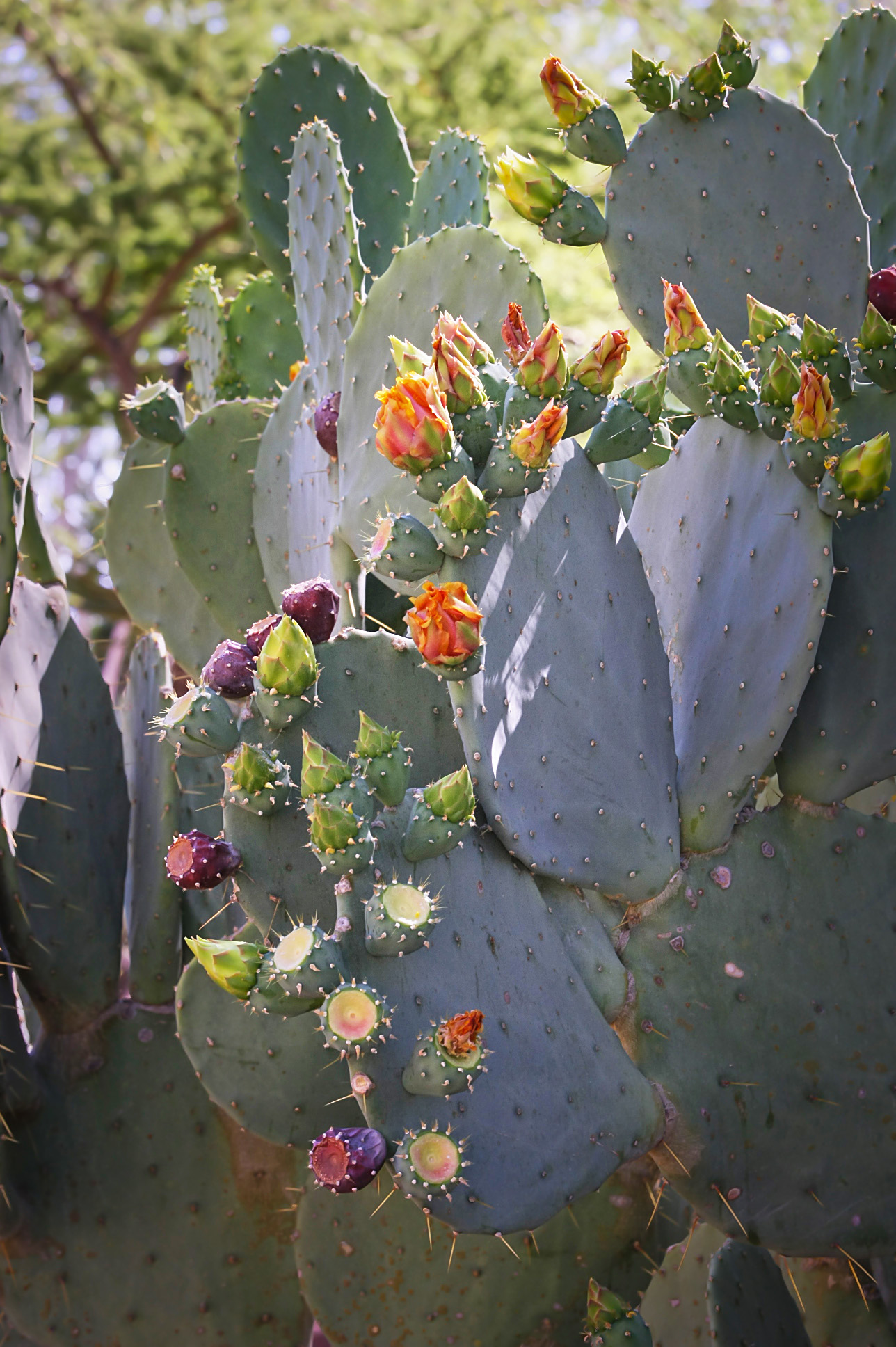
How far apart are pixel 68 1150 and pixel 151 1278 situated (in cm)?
23

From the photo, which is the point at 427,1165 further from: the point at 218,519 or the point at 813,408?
the point at 218,519

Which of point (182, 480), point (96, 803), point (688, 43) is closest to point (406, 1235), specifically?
point (96, 803)

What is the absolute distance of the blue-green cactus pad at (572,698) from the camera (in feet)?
3.94

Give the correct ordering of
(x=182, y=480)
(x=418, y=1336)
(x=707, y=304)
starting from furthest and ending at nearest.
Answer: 1. (x=182, y=480)
2. (x=707, y=304)
3. (x=418, y=1336)

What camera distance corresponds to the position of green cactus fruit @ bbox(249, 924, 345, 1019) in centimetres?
102

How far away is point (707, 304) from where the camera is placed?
1.70m

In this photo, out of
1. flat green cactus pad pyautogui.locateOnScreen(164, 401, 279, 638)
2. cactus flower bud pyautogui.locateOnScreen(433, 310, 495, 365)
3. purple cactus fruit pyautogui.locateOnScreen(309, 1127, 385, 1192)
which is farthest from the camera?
flat green cactus pad pyautogui.locateOnScreen(164, 401, 279, 638)

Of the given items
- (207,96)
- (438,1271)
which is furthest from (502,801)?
(207,96)

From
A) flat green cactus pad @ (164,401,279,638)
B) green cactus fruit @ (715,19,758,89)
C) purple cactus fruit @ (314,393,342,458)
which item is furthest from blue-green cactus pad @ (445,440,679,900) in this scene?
flat green cactus pad @ (164,401,279,638)

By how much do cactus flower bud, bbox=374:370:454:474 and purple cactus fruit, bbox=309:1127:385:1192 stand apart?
2.08 ft

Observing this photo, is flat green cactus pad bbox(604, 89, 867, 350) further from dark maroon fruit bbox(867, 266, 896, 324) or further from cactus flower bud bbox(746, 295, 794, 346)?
cactus flower bud bbox(746, 295, 794, 346)

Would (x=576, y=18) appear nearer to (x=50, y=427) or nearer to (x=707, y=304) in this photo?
(x=50, y=427)

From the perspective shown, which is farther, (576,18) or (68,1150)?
(576,18)

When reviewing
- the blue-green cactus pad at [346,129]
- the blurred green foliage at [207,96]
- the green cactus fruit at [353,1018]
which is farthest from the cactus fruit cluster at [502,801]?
the blurred green foliage at [207,96]
